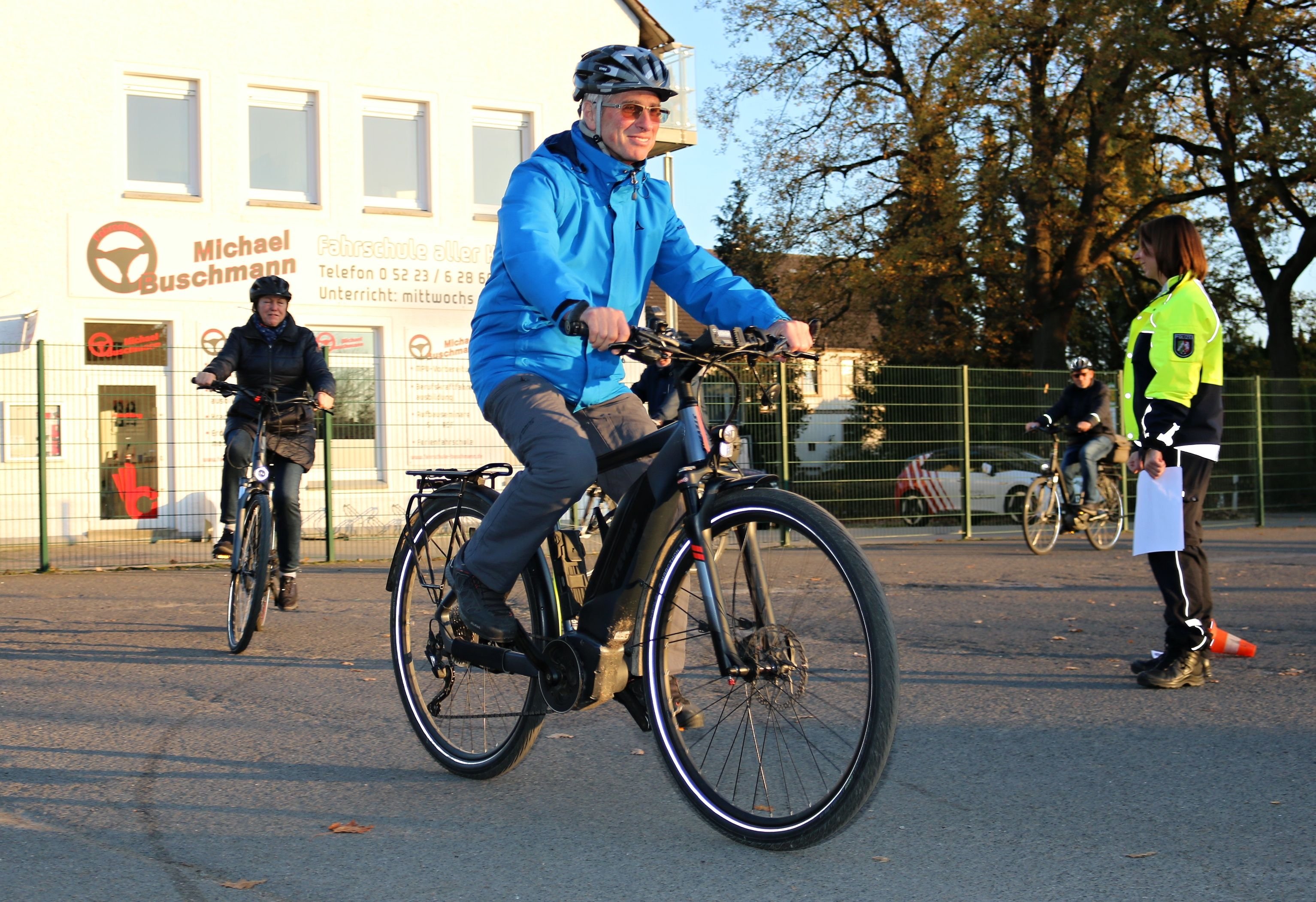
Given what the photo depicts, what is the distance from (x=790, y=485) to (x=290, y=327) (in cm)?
783

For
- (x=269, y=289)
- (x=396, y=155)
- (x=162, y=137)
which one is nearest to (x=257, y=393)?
(x=269, y=289)

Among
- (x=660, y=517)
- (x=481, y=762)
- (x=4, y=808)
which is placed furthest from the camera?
(x=481, y=762)

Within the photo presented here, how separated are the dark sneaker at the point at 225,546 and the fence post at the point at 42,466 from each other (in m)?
5.12

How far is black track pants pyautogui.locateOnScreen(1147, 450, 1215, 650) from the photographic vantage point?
588cm

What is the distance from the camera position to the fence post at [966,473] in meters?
16.2

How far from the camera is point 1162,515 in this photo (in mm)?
5926

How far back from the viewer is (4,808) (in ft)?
12.9

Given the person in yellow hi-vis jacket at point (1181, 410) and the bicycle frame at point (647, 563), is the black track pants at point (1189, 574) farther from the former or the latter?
the bicycle frame at point (647, 563)

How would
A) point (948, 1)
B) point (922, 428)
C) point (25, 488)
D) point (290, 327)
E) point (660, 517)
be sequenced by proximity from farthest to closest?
point (948, 1) → point (922, 428) → point (25, 488) → point (290, 327) → point (660, 517)

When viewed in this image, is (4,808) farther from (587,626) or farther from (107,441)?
(107,441)

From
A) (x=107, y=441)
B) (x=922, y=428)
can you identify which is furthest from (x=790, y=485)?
(x=107, y=441)

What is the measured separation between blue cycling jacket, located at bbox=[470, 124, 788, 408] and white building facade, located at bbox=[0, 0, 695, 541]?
10.2 m

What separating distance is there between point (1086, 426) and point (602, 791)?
37.6 ft

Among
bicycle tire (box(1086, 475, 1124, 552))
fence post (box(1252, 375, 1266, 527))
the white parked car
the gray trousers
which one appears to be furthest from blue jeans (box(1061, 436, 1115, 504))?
the gray trousers
